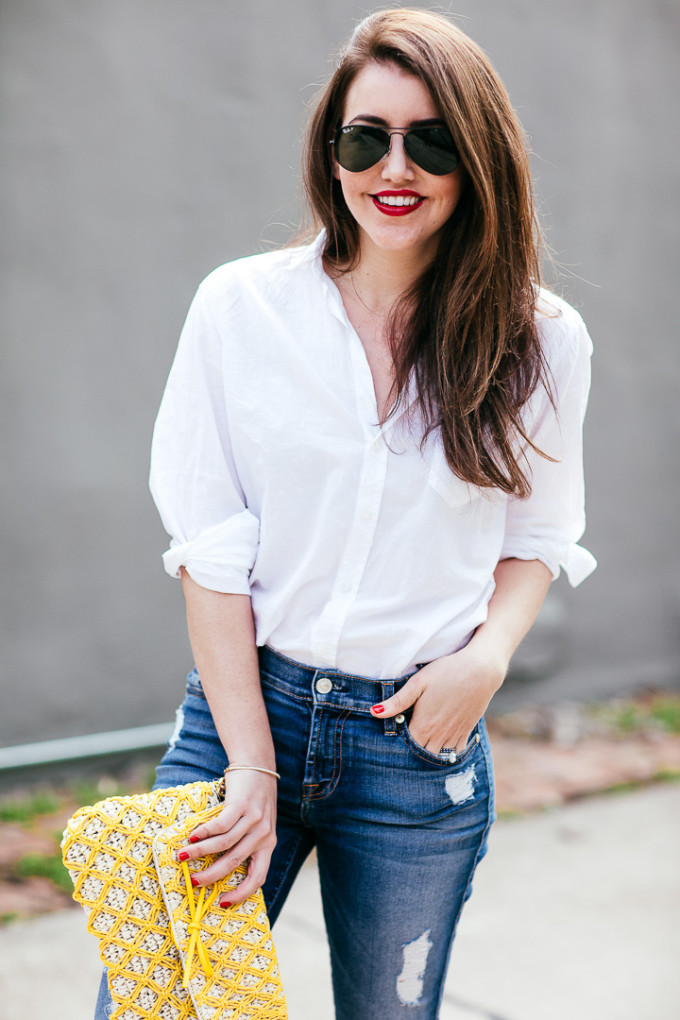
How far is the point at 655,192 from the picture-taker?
15.3 ft

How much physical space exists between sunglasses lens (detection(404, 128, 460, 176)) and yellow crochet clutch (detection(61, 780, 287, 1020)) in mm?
1055

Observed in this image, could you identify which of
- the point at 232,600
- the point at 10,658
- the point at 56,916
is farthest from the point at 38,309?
the point at 232,600

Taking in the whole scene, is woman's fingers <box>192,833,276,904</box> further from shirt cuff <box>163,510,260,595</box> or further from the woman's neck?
Result: the woman's neck

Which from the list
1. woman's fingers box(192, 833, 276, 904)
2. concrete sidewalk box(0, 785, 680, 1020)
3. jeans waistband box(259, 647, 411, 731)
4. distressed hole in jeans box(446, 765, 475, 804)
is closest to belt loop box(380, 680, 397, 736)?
jeans waistband box(259, 647, 411, 731)

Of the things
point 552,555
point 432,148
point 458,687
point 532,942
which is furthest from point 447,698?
point 532,942

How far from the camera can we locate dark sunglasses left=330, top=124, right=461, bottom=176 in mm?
1543

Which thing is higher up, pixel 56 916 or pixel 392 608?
pixel 392 608

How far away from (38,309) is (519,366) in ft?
7.41

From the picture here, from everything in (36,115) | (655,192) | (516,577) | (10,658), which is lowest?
(10,658)

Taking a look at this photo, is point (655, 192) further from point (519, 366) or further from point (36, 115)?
point (519, 366)

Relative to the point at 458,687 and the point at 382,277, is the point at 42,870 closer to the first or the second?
the point at 458,687

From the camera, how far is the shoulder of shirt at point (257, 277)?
1630 mm

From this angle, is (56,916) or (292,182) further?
(292,182)

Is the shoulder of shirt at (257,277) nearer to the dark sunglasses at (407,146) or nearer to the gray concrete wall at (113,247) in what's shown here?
the dark sunglasses at (407,146)
